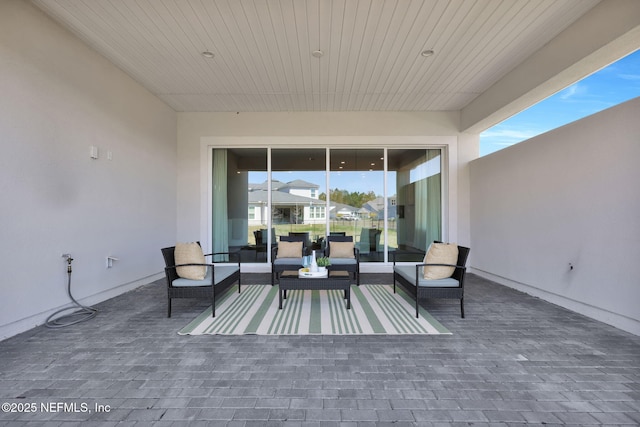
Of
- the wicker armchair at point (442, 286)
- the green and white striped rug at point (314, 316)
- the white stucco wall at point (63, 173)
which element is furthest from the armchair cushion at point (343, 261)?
the white stucco wall at point (63, 173)

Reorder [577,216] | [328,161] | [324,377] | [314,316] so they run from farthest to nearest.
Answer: [328,161] → [577,216] → [314,316] → [324,377]

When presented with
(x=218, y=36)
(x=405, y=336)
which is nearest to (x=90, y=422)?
(x=405, y=336)

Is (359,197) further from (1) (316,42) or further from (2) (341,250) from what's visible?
(1) (316,42)

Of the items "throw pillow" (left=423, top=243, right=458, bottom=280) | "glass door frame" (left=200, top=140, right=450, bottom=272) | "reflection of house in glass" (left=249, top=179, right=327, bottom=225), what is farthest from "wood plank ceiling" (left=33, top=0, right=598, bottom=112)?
"throw pillow" (left=423, top=243, right=458, bottom=280)

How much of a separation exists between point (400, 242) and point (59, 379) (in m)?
5.93

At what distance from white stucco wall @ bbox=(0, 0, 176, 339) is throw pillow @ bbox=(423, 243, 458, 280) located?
4.81 meters

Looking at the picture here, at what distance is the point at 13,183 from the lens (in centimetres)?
284

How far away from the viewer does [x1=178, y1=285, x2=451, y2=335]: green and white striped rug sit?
3.01 m

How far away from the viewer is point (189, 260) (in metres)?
3.56

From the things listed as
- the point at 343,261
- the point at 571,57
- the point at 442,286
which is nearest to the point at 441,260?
the point at 442,286

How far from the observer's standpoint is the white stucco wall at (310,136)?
610cm

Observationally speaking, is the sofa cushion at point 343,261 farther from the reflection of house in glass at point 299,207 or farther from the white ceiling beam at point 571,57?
the white ceiling beam at point 571,57

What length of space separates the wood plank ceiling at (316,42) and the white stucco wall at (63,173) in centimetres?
43

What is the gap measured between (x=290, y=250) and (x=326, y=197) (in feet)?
5.84
